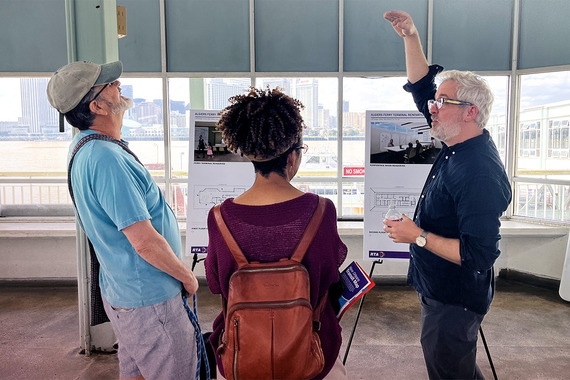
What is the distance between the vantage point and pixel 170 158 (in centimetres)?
470

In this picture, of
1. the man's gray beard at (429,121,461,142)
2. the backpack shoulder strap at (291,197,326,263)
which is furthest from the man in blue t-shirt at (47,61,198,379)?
the man's gray beard at (429,121,461,142)

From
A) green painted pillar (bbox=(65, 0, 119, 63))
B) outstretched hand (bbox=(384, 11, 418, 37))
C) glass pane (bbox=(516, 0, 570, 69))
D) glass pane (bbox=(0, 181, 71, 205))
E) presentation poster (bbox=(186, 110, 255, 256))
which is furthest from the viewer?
glass pane (bbox=(0, 181, 71, 205))

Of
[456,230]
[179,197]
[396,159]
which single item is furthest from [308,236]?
[179,197]

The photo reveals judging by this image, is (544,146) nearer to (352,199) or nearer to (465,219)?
(352,199)

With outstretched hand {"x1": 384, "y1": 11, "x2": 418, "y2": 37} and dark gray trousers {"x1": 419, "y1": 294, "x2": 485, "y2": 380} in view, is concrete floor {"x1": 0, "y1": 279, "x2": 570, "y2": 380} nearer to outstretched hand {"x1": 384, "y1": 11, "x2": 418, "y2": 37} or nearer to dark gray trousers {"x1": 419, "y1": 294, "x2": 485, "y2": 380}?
dark gray trousers {"x1": 419, "y1": 294, "x2": 485, "y2": 380}

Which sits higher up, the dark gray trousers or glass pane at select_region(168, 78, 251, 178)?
glass pane at select_region(168, 78, 251, 178)

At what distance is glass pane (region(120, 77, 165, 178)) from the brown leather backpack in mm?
3792

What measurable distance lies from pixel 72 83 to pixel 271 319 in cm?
110

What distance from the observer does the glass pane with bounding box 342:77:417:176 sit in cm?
459

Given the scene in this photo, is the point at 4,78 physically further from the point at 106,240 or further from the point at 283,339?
the point at 283,339

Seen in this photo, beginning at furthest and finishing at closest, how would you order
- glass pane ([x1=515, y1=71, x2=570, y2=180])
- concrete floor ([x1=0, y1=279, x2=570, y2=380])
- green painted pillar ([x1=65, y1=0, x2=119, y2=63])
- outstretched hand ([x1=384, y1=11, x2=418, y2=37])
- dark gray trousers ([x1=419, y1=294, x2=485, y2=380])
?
glass pane ([x1=515, y1=71, x2=570, y2=180]) → concrete floor ([x1=0, y1=279, x2=570, y2=380]) → green painted pillar ([x1=65, y1=0, x2=119, y2=63]) → outstretched hand ([x1=384, y1=11, x2=418, y2=37]) → dark gray trousers ([x1=419, y1=294, x2=485, y2=380])

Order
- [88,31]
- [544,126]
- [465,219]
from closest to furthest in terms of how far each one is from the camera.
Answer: [465,219]
[88,31]
[544,126]

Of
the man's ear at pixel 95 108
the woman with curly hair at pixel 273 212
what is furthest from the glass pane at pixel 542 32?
the man's ear at pixel 95 108

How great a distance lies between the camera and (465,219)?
5.03 feet
